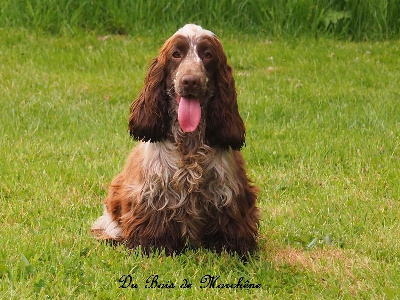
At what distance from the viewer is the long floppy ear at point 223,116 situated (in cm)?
513

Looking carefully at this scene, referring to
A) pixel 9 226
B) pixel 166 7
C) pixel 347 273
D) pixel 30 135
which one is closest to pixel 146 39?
pixel 166 7

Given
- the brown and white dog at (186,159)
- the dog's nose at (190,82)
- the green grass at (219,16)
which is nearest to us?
the dog's nose at (190,82)

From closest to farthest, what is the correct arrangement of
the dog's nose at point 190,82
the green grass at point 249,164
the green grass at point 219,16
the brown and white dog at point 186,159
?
the dog's nose at point 190,82, the green grass at point 249,164, the brown and white dog at point 186,159, the green grass at point 219,16

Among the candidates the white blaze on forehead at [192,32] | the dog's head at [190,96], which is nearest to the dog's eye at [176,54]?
the dog's head at [190,96]

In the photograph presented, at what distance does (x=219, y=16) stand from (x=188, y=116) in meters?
7.56

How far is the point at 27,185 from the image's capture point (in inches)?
265

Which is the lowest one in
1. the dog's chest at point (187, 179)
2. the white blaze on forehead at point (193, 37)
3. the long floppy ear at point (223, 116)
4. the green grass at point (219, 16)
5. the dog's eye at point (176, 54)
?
the green grass at point (219, 16)

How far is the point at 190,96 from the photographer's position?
5004 mm

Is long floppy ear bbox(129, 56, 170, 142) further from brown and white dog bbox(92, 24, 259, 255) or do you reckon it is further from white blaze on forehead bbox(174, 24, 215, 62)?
white blaze on forehead bbox(174, 24, 215, 62)

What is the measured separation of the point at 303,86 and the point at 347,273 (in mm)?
5299

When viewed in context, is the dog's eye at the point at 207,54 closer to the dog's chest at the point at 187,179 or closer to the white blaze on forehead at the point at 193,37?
the white blaze on forehead at the point at 193,37

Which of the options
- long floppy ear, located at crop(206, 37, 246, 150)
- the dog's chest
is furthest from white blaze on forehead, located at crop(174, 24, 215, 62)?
the dog's chest

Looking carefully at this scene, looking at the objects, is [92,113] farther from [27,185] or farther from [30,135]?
[27,185]

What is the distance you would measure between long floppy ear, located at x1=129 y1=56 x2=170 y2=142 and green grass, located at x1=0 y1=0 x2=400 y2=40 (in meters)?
7.04
